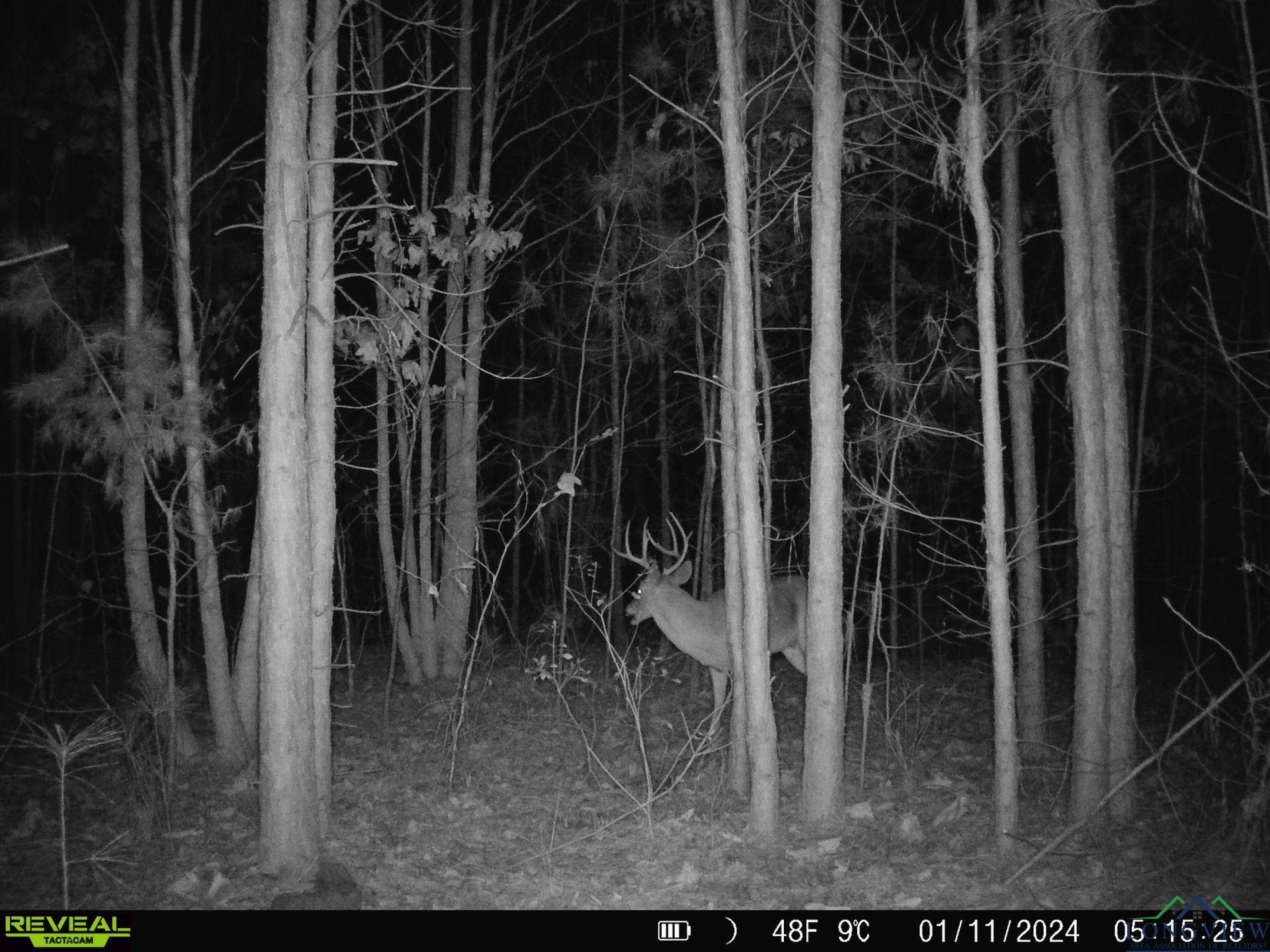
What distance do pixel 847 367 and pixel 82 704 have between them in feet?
39.9

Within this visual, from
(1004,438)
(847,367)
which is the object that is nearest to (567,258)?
(847,367)

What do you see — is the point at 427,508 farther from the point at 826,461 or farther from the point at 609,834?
the point at 826,461

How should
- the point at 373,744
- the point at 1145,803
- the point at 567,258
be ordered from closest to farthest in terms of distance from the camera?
the point at 1145,803 < the point at 373,744 < the point at 567,258

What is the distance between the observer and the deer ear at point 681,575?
1001 cm

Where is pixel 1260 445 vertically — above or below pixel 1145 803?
above

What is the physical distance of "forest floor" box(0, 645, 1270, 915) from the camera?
579cm

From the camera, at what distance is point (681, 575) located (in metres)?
10.1

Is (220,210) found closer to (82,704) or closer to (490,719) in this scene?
(82,704)

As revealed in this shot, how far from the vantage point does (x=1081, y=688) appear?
6863 mm
